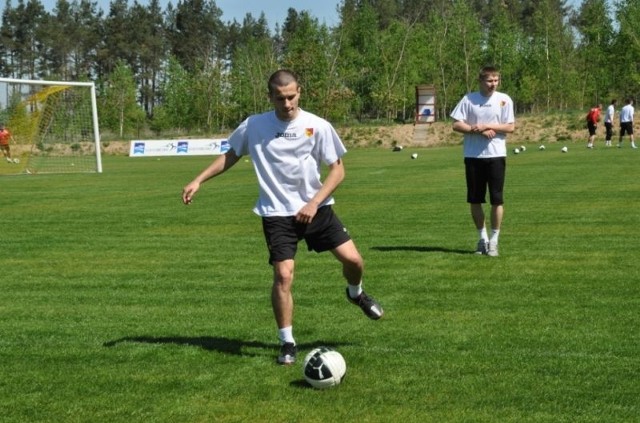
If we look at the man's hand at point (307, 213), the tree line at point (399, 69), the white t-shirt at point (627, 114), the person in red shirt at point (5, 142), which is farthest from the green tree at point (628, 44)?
the man's hand at point (307, 213)

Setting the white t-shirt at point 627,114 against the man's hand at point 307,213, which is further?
the white t-shirt at point 627,114

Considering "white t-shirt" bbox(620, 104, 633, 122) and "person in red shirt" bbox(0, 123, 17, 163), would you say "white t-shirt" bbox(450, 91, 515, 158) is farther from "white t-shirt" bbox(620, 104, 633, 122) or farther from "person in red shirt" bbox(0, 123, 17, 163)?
"white t-shirt" bbox(620, 104, 633, 122)

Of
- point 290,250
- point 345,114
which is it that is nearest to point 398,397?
point 290,250

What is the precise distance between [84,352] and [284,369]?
1.59 m

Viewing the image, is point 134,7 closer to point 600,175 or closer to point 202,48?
point 202,48

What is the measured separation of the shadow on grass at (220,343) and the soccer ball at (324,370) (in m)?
0.98

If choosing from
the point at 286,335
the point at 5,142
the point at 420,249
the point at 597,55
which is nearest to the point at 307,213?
the point at 286,335

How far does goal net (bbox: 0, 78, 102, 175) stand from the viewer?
33594 mm

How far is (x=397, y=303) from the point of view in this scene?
8.75m

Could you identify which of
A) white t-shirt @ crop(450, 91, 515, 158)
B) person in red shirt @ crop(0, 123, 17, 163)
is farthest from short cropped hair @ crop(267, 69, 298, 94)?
person in red shirt @ crop(0, 123, 17, 163)

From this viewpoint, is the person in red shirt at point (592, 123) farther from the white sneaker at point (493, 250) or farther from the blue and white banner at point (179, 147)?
the white sneaker at point (493, 250)

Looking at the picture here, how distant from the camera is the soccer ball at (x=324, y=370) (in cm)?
596

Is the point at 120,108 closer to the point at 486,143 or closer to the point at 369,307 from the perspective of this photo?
the point at 486,143

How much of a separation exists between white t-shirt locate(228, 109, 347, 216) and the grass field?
111 cm
